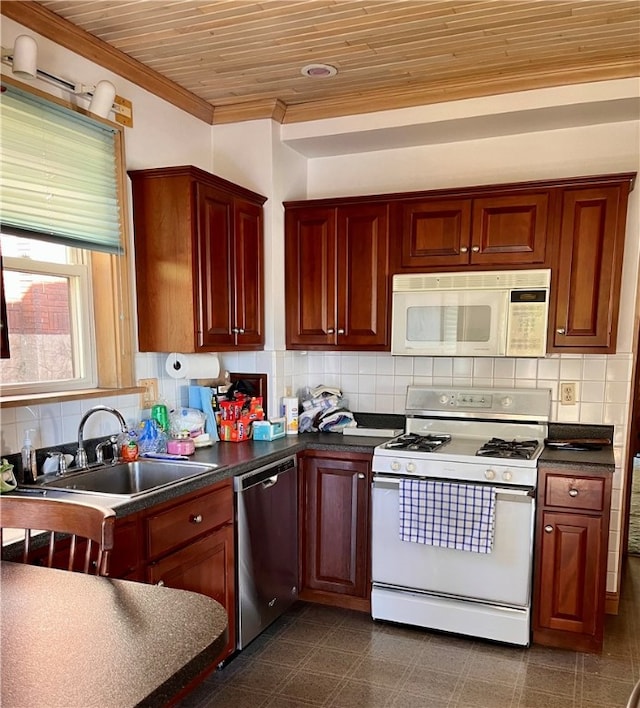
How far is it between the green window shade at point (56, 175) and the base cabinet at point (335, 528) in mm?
1478

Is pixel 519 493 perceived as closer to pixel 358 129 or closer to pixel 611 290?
pixel 611 290

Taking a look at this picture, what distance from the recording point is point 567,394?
2.97m

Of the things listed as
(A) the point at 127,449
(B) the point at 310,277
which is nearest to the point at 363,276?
(B) the point at 310,277

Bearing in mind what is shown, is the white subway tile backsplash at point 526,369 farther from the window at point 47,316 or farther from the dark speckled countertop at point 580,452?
the window at point 47,316

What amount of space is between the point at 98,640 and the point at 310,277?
7.99 feet

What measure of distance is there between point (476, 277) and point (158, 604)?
2238mm

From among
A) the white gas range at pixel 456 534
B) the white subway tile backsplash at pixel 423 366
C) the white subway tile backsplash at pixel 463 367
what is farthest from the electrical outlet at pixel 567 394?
the white subway tile backsplash at pixel 423 366

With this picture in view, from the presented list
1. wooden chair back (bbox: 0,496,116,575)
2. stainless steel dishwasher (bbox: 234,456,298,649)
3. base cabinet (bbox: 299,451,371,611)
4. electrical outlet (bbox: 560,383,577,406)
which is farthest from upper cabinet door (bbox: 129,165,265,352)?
electrical outlet (bbox: 560,383,577,406)

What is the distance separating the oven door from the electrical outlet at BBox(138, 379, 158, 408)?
1.16 metres

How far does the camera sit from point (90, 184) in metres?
2.40

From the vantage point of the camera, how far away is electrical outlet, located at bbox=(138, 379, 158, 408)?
8.77ft

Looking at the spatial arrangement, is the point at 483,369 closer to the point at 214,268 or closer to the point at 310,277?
the point at 310,277

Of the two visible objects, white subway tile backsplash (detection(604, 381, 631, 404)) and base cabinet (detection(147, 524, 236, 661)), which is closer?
base cabinet (detection(147, 524, 236, 661))

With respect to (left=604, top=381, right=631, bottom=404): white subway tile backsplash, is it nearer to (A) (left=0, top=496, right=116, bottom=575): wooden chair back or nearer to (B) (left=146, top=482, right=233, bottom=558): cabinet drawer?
(B) (left=146, top=482, right=233, bottom=558): cabinet drawer
